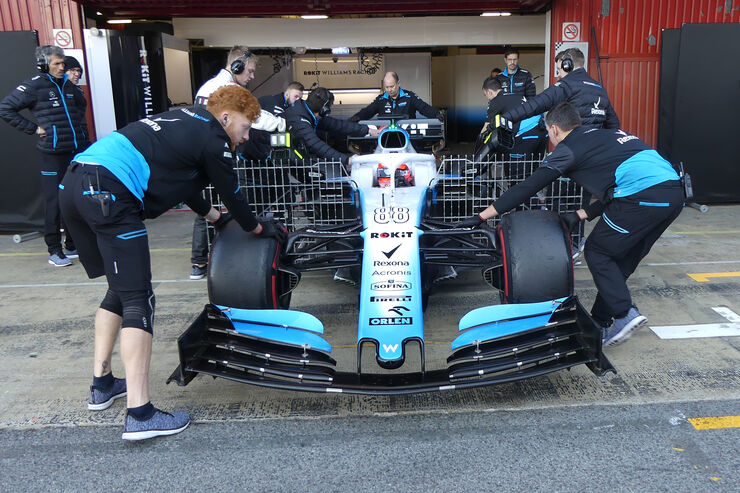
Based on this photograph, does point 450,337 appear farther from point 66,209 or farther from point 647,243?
point 66,209

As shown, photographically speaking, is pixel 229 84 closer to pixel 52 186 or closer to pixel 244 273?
pixel 244 273

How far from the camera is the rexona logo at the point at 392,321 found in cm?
319

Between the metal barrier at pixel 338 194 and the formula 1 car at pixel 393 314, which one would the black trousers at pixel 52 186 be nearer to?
the metal barrier at pixel 338 194

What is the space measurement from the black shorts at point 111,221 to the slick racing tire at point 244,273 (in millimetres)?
624

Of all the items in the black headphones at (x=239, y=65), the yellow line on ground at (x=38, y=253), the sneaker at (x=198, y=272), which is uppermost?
the black headphones at (x=239, y=65)

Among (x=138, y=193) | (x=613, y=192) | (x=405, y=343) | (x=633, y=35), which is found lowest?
(x=405, y=343)

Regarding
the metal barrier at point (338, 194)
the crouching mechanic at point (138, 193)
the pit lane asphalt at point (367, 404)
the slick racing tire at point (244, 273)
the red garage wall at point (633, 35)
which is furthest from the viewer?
the red garage wall at point (633, 35)

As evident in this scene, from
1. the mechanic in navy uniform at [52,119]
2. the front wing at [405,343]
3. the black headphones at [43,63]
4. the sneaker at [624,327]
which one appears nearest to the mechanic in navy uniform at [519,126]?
the sneaker at [624,327]

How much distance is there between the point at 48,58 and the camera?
19.4 feet

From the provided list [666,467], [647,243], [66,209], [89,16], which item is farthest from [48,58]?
[666,467]

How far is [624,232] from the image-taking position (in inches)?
144

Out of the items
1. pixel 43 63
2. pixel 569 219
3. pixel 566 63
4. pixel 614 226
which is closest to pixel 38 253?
pixel 43 63

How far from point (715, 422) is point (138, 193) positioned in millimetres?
2983

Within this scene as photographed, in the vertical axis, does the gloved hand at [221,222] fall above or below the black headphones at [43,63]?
below
